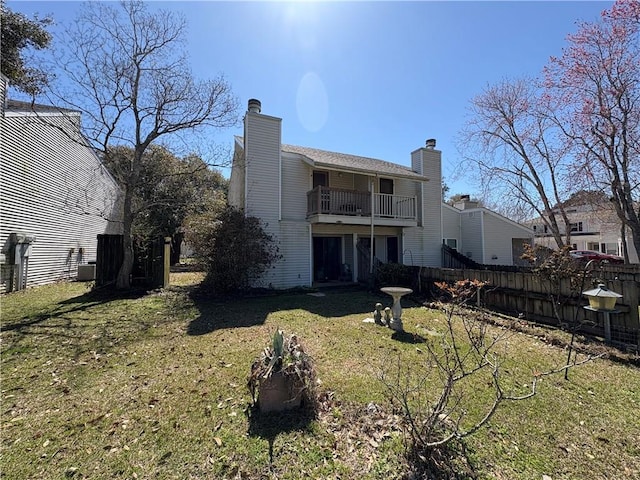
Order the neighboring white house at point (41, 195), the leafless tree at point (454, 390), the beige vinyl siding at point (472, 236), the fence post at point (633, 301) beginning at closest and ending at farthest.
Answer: the leafless tree at point (454, 390) < the fence post at point (633, 301) < the neighboring white house at point (41, 195) < the beige vinyl siding at point (472, 236)

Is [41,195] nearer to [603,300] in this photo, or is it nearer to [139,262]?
[139,262]

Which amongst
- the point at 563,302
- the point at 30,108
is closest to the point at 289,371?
the point at 563,302

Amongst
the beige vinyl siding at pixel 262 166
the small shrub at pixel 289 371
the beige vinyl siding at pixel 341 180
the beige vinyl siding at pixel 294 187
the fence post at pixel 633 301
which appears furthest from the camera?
the beige vinyl siding at pixel 341 180

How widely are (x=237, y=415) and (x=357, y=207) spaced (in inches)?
421

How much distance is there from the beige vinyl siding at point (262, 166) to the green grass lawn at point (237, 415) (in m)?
6.57

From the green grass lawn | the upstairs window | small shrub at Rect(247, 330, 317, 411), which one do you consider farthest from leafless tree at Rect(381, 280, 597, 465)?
the upstairs window

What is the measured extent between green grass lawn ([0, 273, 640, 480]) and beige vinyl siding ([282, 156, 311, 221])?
285 inches

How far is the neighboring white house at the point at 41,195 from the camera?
9.19 meters

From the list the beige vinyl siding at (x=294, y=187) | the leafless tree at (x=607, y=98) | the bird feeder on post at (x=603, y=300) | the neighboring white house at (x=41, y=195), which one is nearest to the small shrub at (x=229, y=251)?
the beige vinyl siding at (x=294, y=187)

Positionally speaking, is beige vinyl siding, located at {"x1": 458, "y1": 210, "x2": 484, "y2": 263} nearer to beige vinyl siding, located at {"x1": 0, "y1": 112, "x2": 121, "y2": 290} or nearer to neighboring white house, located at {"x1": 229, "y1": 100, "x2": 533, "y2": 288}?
neighboring white house, located at {"x1": 229, "y1": 100, "x2": 533, "y2": 288}

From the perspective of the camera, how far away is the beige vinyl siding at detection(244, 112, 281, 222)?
11.6 meters

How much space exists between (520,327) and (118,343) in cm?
855

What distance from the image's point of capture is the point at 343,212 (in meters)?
12.5

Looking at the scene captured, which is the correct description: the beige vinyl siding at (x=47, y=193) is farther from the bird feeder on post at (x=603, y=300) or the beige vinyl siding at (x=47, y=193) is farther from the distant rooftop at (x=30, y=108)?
the bird feeder on post at (x=603, y=300)
